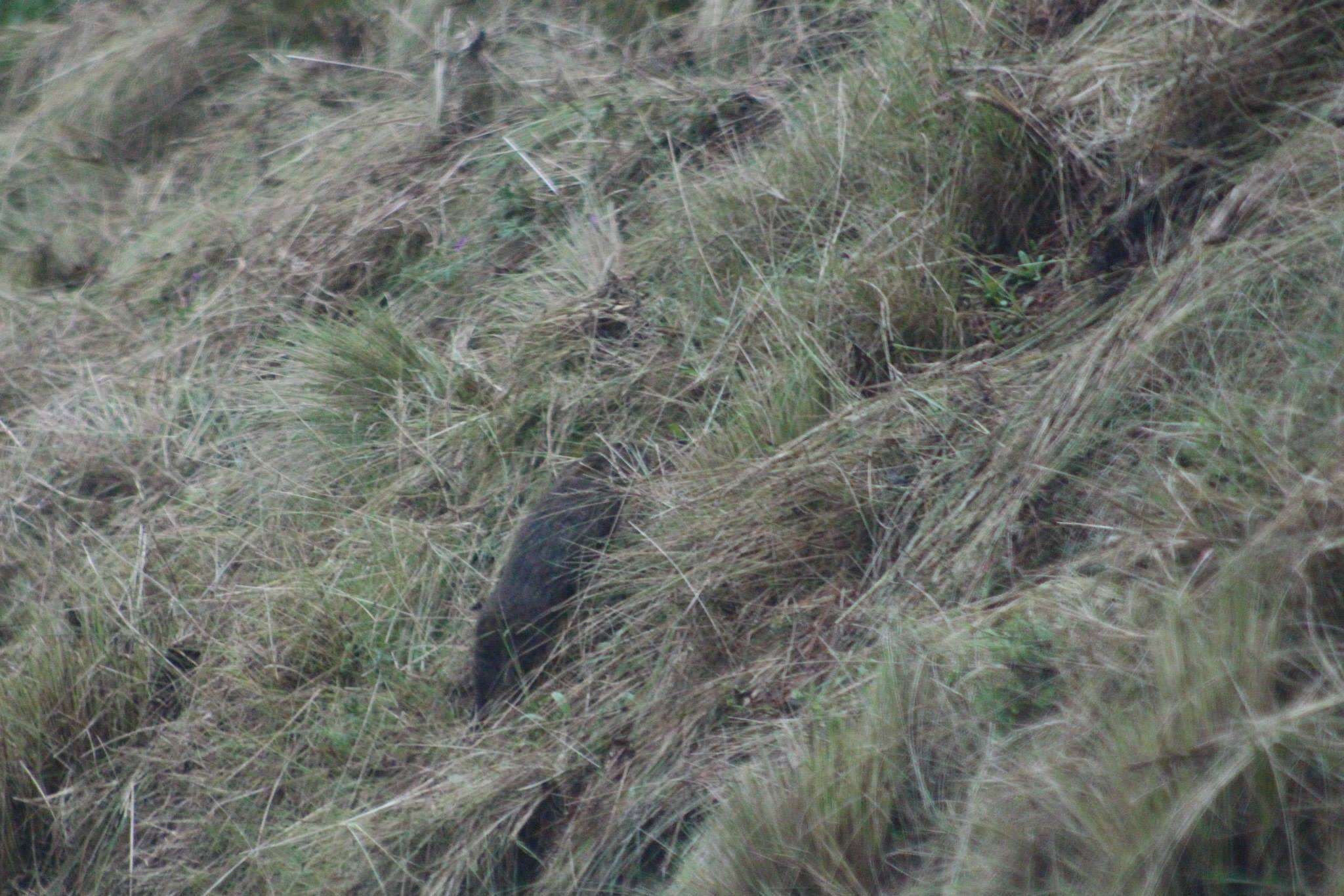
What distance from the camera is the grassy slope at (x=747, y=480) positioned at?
1.93 metres

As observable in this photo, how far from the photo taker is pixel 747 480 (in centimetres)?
279

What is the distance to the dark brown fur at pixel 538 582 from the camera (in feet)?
9.32

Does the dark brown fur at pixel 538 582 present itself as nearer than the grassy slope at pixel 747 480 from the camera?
No

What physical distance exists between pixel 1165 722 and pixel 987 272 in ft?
5.07

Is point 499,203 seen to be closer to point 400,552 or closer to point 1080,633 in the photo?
point 400,552

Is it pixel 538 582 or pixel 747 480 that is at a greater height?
pixel 747 480

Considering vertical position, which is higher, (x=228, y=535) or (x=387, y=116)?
(x=387, y=116)

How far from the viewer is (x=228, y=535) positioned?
3.48 metres

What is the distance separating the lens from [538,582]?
289 centimetres

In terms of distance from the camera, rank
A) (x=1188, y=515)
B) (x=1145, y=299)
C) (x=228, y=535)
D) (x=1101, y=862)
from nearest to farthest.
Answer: (x=1101, y=862), (x=1188, y=515), (x=1145, y=299), (x=228, y=535)

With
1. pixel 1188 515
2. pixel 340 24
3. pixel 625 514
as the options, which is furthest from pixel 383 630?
pixel 340 24

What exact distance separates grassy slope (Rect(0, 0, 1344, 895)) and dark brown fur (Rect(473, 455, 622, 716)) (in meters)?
0.07

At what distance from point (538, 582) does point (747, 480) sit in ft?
1.67

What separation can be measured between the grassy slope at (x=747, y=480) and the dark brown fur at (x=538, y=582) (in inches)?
2.7
